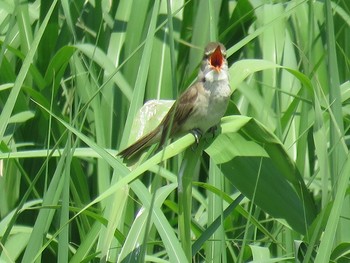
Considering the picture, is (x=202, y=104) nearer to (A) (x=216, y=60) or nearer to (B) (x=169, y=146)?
(A) (x=216, y=60)

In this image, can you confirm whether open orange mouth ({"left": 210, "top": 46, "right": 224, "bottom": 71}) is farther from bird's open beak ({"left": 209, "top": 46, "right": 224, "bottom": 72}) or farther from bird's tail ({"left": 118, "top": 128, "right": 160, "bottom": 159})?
bird's tail ({"left": 118, "top": 128, "right": 160, "bottom": 159})

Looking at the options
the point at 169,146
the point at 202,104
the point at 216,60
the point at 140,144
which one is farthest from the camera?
the point at 202,104

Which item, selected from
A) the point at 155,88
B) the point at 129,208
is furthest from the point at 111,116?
the point at 129,208

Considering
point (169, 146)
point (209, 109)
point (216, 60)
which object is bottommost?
point (169, 146)

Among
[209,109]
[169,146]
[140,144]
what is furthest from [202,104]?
[169,146]

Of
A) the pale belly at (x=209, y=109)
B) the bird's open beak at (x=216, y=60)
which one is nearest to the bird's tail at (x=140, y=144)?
the pale belly at (x=209, y=109)

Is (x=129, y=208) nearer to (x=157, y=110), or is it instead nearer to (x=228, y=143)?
(x=157, y=110)

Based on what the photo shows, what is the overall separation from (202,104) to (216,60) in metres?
0.17

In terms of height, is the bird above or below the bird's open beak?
below

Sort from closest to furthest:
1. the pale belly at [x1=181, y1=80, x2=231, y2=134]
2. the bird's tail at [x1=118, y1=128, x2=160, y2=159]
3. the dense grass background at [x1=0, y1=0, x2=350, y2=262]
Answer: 1. the dense grass background at [x1=0, y1=0, x2=350, y2=262]
2. the bird's tail at [x1=118, y1=128, x2=160, y2=159]
3. the pale belly at [x1=181, y1=80, x2=231, y2=134]

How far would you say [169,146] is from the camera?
1854 mm

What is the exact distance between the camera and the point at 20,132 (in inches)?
125

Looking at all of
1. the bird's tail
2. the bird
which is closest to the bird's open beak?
the bird

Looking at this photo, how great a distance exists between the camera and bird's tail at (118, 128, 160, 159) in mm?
2248
